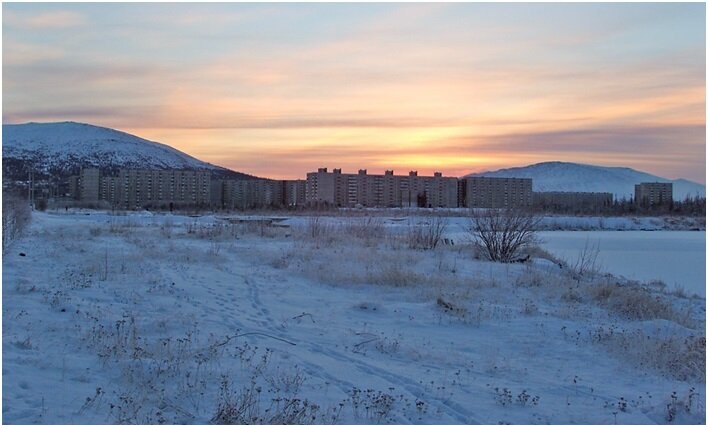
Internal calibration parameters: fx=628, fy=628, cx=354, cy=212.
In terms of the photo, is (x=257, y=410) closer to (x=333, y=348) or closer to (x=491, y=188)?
(x=333, y=348)

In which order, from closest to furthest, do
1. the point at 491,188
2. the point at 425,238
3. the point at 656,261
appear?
1. the point at 425,238
2. the point at 656,261
3. the point at 491,188

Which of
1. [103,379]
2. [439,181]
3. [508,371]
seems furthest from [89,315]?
[439,181]

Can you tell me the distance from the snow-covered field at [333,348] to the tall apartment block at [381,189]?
120m

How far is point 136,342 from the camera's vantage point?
24.5 feet

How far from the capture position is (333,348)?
8109mm

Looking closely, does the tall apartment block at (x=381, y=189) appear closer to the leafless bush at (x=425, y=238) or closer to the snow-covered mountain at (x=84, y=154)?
the snow-covered mountain at (x=84, y=154)

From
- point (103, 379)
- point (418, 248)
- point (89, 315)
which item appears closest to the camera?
point (103, 379)

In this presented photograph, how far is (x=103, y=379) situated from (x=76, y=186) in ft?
431

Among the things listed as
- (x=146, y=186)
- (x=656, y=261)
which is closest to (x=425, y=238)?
(x=656, y=261)

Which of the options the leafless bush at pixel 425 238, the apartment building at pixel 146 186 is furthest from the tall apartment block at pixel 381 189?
the leafless bush at pixel 425 238

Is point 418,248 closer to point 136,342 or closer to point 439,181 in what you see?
point 136,342

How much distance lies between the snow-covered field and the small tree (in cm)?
593

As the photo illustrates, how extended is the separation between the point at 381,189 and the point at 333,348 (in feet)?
444

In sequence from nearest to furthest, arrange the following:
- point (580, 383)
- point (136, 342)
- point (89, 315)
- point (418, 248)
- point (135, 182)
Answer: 1. point (580, 383)
2. point (136, 342)
3. point (89, 315)
4. point (418, 248)
5. point (135, 182)
